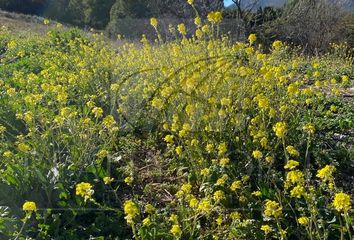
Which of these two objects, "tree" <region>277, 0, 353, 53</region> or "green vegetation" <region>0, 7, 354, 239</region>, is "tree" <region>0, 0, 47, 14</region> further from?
"green vegetation" <region>0, 7, 354, 239</region>

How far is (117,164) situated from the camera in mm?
3281

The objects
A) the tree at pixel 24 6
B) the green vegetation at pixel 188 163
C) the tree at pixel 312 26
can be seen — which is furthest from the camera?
the tree at pixel 24 6

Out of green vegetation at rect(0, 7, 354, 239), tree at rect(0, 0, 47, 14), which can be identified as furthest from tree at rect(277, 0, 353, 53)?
tree at rect(0, 0, 47, 14)

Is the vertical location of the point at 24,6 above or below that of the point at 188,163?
above

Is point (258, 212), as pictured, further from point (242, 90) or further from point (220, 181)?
point (242, 90)

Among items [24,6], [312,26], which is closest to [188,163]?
[312,26]

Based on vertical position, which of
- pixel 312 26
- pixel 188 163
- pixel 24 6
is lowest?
pixel 188 163

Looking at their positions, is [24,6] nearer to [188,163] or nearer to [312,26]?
[312,26]

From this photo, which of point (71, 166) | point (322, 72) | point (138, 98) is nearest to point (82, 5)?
point (322, 72)

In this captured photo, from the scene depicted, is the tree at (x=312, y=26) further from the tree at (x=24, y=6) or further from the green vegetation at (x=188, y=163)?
the tree at (x=24, y=6)

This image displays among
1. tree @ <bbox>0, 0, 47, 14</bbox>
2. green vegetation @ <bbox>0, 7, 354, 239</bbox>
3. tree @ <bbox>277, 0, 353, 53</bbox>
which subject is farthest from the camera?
tree @ <bbox>0, 0, 47, 14</bbox>

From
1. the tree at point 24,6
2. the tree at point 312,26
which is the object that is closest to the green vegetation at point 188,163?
the tree at point 312,26

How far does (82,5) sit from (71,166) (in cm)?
2146

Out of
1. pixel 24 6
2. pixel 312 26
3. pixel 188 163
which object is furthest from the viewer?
pixel 24 6
